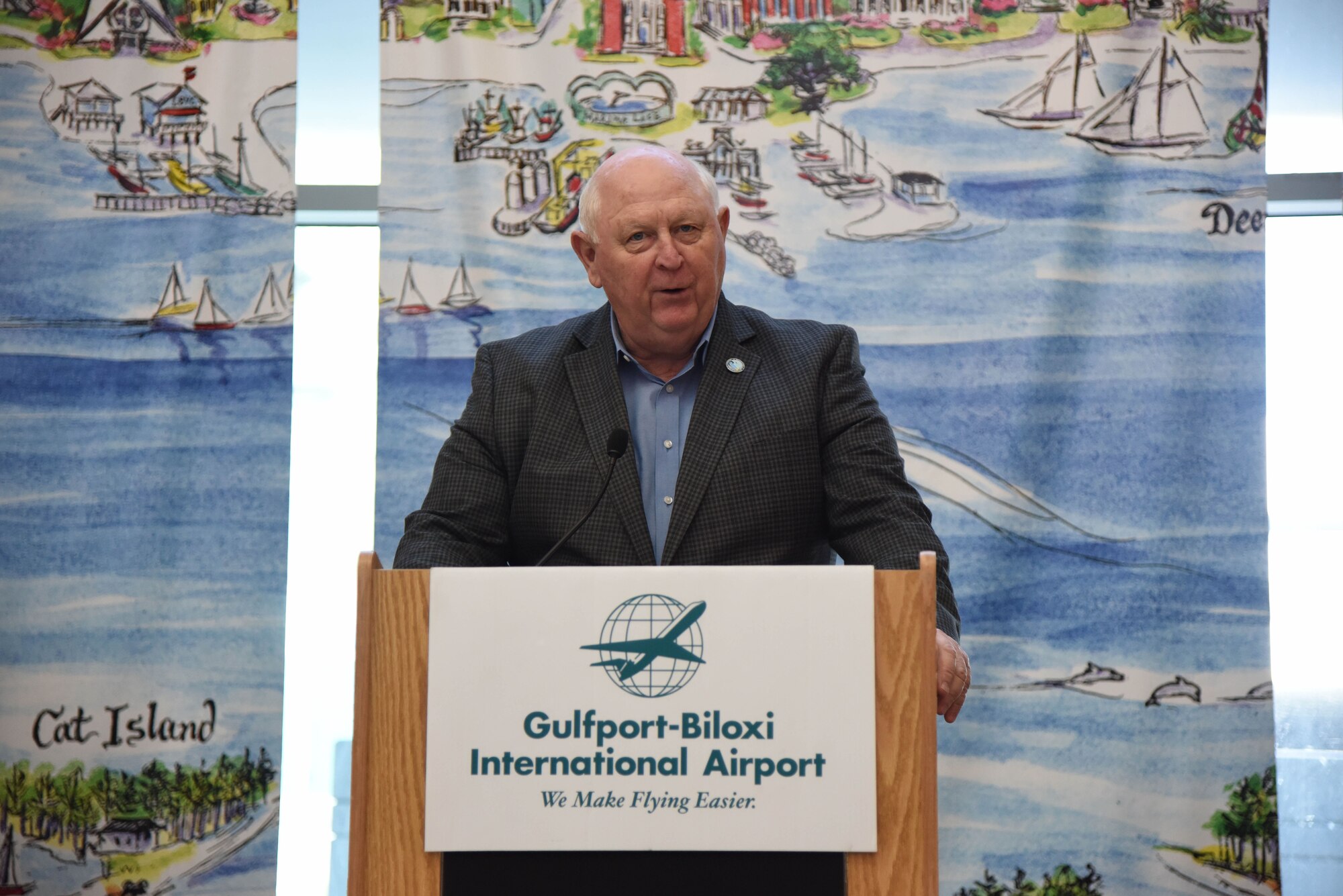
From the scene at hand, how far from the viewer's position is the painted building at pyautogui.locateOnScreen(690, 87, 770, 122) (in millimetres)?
3484

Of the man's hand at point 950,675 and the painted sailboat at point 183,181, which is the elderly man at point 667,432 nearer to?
the man's hand at point 950,675

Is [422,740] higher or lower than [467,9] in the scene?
lower

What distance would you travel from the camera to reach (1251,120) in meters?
3.44

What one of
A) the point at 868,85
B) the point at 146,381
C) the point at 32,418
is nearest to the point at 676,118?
the point at 868,85

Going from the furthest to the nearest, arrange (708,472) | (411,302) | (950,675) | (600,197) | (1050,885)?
(411,302) → (1050,885) → (600,197) → (708,472) → (950,675)

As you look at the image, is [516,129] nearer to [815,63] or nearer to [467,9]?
[467,9]

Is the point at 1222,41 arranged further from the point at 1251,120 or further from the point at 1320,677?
the point at 1320,677

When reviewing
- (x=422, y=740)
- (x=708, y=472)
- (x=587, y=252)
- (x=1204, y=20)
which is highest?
(x=1204, y=20)

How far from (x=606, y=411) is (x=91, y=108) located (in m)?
2.07

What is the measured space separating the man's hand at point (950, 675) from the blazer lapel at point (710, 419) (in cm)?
53

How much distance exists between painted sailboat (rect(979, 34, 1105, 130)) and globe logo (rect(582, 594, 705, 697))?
2.33 metres

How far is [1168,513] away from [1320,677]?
58 cm

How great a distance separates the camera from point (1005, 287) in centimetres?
342

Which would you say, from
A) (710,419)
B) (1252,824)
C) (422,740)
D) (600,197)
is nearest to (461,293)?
(600,197)
